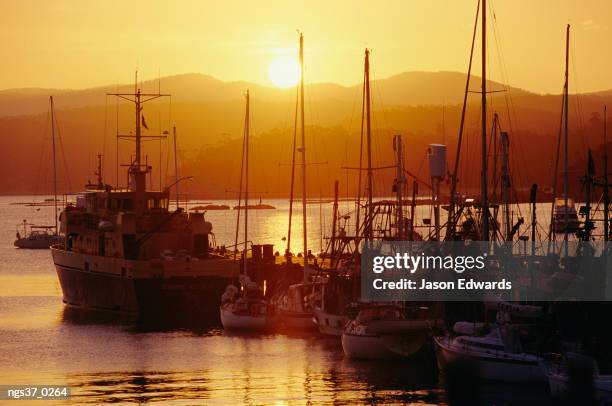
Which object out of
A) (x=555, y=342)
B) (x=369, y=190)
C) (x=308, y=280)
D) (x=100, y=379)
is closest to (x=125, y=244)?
(x=308, y=280)

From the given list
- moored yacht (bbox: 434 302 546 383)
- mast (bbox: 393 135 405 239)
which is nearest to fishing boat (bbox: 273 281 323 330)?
mast (bbox: 393 135 405 239)

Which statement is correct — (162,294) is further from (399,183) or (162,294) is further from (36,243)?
(36,243)

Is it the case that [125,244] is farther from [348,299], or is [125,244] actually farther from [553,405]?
[553,405]

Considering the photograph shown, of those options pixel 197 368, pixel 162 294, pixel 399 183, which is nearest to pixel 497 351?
pixel 197 368

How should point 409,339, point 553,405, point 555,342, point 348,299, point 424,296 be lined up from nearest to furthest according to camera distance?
point 553,405 → point 555,342 → point 409,339 → point 424,296 → point 348,299

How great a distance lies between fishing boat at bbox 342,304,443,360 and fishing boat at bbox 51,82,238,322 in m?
17.2

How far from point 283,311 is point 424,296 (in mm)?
9989

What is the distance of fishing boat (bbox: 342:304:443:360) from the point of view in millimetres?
44844

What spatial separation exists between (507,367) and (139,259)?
28.8 m

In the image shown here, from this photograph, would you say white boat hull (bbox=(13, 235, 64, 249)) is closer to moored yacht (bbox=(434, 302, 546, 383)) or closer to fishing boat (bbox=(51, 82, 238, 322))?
fishing boat (bbox=(51, 82, 238, 322))

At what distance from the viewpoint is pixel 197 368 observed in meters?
47.4

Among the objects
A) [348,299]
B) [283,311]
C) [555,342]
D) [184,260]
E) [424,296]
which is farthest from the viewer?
[184,260]

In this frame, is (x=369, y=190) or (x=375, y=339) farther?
(x=369, y=190)

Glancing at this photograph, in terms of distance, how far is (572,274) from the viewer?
49.8 meters
